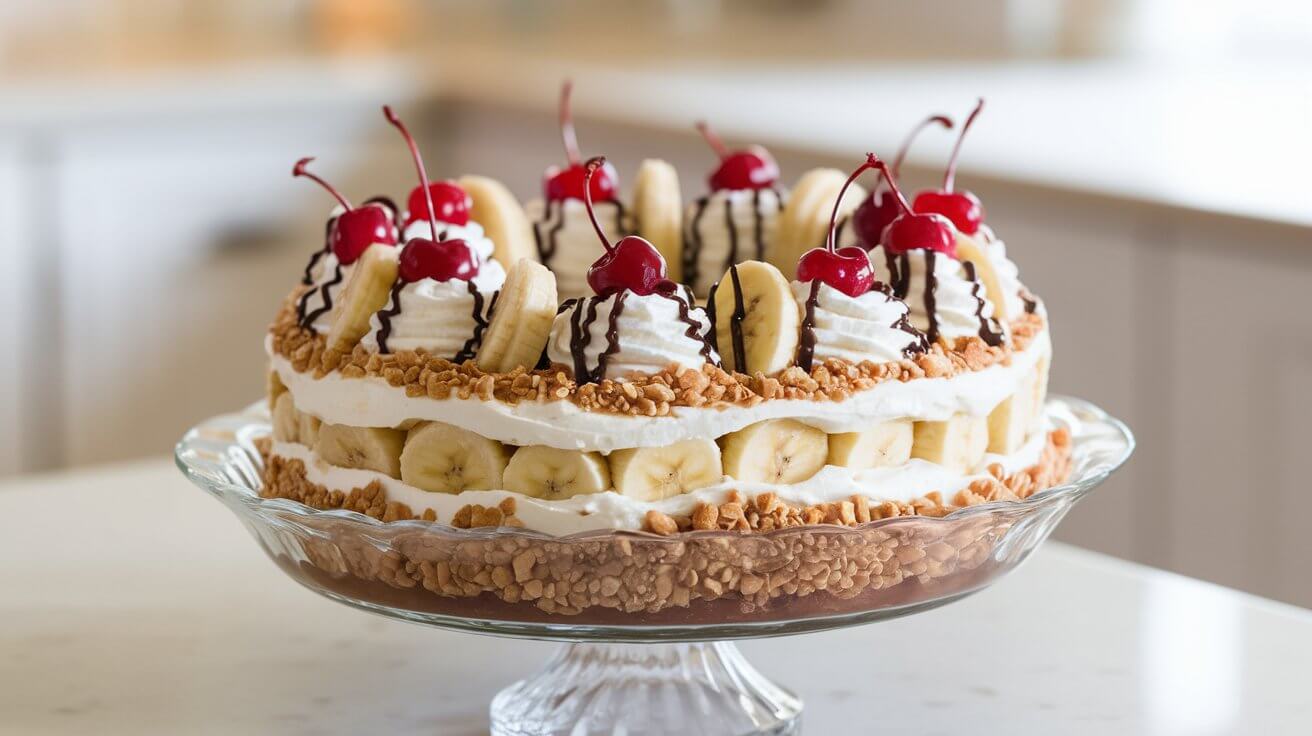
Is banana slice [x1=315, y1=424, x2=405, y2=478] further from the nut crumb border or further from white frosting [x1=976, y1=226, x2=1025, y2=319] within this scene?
white frosting [x1=976, y1=226, x2=1025, y2=319]

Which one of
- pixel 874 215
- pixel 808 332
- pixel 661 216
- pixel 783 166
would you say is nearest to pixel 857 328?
pixel 808 332

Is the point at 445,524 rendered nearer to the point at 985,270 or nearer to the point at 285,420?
the point at 285,420

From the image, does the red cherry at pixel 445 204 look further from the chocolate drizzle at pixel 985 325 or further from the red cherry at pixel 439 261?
the chocolate drizzle at pixel 985 325

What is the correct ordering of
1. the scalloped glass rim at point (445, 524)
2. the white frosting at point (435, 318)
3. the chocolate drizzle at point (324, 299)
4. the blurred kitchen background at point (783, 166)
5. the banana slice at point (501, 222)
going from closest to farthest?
the scalloped glass rim at point (445, 524), the white frosting at point (435, 318), the chocolate drizzle at point (324, 299), the banana slice at point (501, 222), the blurred kitchen background at point (783, 166)

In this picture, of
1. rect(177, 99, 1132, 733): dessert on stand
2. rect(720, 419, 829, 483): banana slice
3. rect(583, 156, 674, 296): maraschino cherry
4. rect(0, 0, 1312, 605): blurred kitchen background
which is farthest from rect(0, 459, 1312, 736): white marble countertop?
rect(0, 0, 1312, 605): blurred kitchen background

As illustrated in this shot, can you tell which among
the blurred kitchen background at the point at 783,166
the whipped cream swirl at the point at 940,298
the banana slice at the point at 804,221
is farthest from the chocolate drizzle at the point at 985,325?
the blurred kitchen background at the point at 783,166
